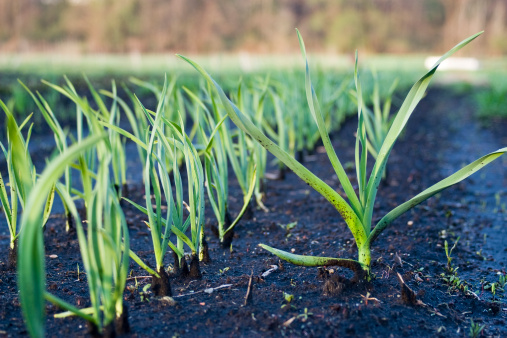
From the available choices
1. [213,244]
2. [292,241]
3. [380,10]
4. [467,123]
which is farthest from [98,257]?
[380,10]

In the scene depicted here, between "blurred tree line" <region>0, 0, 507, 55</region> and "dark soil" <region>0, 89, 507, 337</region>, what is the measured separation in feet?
75.7

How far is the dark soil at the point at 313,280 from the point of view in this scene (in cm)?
111

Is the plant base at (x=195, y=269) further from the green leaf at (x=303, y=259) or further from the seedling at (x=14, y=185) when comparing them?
the seedling at (x=14, y=185)

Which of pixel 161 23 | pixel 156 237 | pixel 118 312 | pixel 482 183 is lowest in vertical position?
pixel 482 183

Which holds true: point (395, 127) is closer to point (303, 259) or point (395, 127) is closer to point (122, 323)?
point (303, 259)

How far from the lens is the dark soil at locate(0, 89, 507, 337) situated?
111 cm

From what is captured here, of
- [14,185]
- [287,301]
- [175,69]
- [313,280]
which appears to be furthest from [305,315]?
[175,69]

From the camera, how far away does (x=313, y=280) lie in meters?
1.35

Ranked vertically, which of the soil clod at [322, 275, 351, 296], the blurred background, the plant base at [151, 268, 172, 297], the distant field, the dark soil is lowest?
the dark soil

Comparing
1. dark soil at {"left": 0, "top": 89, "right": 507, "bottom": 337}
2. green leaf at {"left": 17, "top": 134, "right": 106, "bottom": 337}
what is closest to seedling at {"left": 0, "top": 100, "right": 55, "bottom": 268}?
dark soil at {"left": 0, "top": 89, "right": 507, "bottom": 337}

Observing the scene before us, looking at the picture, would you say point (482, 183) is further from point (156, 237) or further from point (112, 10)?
A: point (112, 10)

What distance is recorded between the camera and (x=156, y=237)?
1123 mm

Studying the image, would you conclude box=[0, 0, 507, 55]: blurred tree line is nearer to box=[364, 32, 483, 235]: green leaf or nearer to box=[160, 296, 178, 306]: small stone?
box=[364, 32, 483, 235]: green leaf

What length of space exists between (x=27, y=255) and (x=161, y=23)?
101 ft
